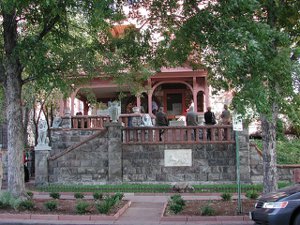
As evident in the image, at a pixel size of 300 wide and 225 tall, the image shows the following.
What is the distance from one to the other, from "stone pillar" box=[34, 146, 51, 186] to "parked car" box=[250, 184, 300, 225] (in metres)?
11.8

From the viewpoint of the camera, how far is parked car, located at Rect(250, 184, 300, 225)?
826 centimetres

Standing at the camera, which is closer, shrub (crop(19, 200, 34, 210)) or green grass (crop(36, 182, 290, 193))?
shrub (crop(19, 200, 34, 210))

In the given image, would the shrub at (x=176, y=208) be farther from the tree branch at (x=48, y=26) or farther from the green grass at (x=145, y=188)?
the tree branch at (x=48, y=26)

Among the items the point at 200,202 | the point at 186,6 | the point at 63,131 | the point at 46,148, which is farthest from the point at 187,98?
the point at 186,6

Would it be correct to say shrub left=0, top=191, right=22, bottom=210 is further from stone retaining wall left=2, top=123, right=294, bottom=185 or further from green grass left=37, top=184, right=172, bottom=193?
stone retaining wall left=2, top=123, right=294, bottom=185

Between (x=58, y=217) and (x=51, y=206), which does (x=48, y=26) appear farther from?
(x=58, y=217)

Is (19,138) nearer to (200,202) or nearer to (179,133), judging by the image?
(200,202)

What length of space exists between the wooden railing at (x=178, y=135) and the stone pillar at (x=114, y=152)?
0.99 feet

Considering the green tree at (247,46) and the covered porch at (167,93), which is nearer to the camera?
the green tree at (247,46)

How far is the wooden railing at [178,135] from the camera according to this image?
18.5 metres

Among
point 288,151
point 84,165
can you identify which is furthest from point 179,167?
point 288,151

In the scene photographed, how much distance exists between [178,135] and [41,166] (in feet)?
18.6

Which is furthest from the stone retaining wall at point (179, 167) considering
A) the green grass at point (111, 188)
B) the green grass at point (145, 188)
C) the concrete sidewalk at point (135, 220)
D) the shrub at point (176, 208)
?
the shrub at point (176, 208)

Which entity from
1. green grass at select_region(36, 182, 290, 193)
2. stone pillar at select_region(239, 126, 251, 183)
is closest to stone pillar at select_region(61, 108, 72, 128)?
green grass at select_region(36, 182, 290, 193)
